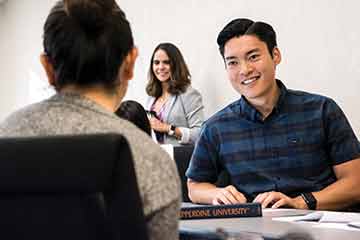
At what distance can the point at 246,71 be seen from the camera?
2.03 m

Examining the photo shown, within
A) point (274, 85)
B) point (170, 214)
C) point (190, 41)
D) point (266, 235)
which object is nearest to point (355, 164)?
point (274, 85)

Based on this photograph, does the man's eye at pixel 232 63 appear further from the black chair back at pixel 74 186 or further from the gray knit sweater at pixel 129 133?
the black chair back at pixel 74 186

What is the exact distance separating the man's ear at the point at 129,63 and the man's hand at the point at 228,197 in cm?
85

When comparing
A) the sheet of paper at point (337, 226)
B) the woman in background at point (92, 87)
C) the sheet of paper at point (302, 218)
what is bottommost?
the sheet of paper at point (302, 218)

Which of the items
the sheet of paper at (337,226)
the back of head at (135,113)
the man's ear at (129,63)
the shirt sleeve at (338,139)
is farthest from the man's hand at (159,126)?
the man's ear at (129,63)

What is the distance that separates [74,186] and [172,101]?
279 centimetres

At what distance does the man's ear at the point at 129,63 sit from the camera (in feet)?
3.10

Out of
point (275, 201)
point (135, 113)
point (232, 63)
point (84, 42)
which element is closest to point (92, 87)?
point (84, 42)

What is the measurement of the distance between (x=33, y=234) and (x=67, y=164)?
114 mm

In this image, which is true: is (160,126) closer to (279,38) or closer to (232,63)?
(279,38)

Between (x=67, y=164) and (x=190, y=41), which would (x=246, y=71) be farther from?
(x=190, y=41)

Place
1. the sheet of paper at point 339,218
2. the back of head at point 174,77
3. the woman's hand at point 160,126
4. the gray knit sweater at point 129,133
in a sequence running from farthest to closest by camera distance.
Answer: the back of head at point 174,77 < the woman's hand at point 160,126 < the sheet of paper at point 339,218 < the gray knit sweater at point 129,133

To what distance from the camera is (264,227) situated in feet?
3.99

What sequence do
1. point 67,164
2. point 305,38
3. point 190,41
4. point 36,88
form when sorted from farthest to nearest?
point 36,88 → point 190,41 → point 305,38 → point 67,164
